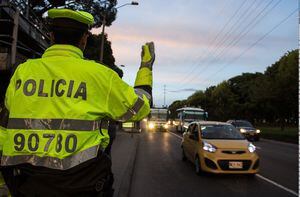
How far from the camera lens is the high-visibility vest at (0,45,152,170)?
260 centimetres

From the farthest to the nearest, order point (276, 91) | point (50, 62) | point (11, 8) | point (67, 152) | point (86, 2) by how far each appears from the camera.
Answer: point (276, 91) < point (86, 2) < point (11, 8) < point (50, 62) < point (67, 152)

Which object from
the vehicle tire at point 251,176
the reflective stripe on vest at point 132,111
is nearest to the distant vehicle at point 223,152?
the vehicle tire at point 251,176

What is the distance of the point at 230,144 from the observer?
42.3ft

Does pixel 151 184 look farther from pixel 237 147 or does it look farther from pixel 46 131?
pixel 46 131

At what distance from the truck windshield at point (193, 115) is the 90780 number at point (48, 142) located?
137 feet

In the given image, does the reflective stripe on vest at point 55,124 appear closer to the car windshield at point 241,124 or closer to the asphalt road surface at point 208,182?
the asphalt road surface at point 208,182

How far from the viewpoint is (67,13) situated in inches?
110

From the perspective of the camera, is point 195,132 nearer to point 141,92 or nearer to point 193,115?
point 141,92

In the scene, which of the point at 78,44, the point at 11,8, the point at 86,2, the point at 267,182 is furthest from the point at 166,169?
the point at 86,2

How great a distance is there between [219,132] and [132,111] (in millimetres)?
11647

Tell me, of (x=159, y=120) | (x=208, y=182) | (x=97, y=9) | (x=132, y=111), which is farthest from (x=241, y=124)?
(x=132, y=111)

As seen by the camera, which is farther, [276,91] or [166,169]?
[276,91]

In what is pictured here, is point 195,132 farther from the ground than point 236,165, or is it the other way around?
point 195,132

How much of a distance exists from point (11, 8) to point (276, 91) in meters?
38.8
